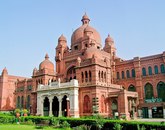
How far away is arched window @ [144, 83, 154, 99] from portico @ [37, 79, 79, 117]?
562 inches

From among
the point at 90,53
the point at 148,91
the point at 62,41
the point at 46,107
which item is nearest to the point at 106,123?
the point at 90,53

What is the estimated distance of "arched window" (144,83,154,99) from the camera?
133ft

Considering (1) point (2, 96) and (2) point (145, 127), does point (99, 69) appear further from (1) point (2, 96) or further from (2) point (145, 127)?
(1) point (2, 96)

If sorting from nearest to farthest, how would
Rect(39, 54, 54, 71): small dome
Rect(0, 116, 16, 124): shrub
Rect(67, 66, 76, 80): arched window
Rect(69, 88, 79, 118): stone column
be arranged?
1. Rect(0, 116, 16, 124): shrub
2. Rect(69, 88, 79, 118): stone column
3. Rect(67, 66, 76, 80): arched window
4. Rect(39, 54, 54, 71): small dome

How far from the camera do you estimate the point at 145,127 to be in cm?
1600

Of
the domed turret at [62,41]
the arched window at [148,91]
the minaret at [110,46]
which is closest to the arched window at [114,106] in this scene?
the arched window at [148,91]

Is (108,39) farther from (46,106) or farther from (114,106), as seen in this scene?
(46,106)

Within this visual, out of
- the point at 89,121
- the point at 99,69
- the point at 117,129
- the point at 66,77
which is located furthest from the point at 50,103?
the point at 117,129

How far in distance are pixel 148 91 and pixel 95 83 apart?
487 inches

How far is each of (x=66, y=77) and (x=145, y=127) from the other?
2970cm

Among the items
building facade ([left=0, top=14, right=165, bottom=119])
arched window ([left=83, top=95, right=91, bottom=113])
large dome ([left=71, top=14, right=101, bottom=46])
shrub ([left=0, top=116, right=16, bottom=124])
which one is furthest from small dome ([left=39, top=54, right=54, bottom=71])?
shrub ([left=0, top=116, right=16, bottom=124])

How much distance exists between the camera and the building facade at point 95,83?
3562 cm

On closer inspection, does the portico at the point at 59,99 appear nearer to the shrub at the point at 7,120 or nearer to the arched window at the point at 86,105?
the arched window at the point at 86,105

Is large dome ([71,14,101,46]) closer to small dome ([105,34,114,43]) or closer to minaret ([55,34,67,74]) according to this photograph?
minaret ([55,34,67,74])
